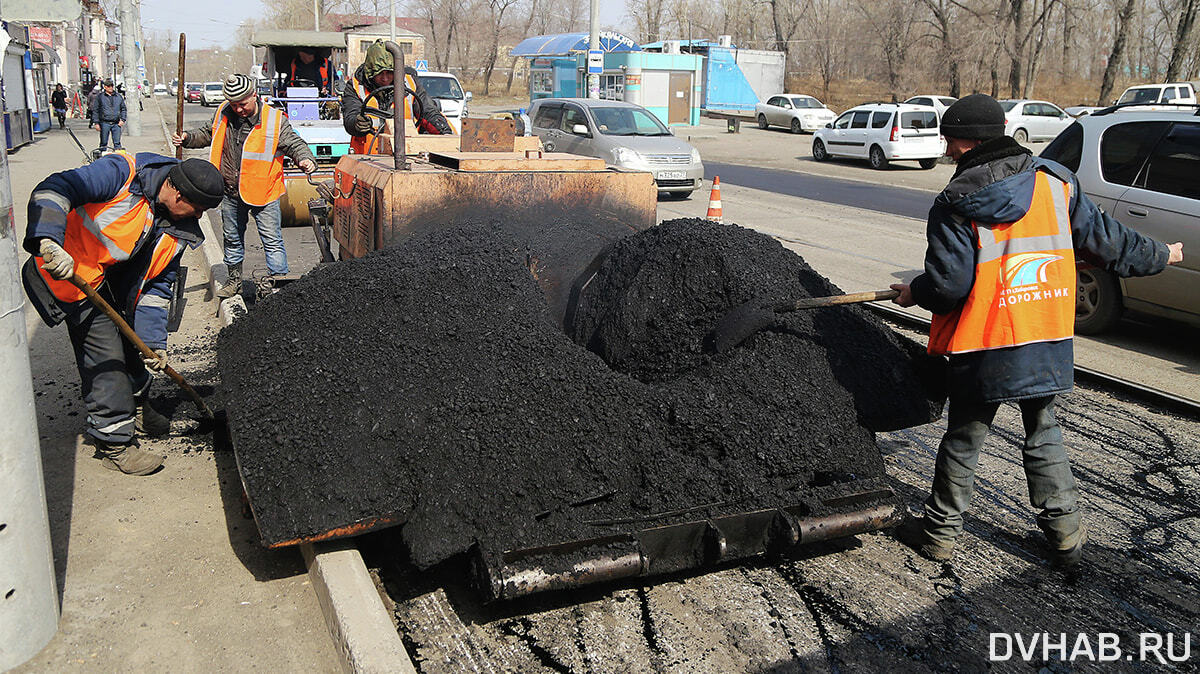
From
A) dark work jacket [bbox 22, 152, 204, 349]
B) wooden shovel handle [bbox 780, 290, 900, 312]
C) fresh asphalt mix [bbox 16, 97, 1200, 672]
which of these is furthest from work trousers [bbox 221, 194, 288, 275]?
wooden shovel handle [bbox 780, 290, 900, 312]

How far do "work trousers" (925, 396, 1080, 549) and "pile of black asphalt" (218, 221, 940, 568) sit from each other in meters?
0.24

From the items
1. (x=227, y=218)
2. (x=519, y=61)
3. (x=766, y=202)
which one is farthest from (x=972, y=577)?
(x=519, y=61)

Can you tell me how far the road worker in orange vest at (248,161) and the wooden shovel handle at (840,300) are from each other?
14.8ft

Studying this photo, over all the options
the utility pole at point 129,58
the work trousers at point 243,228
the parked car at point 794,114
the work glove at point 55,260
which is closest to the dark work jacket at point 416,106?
the work trousers at point 243,228

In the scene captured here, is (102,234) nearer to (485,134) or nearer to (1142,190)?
(485,134)

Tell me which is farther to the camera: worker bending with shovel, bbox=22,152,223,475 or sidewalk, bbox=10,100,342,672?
worker bending with shovel, bbox=22,152,223,475

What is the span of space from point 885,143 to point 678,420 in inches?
815

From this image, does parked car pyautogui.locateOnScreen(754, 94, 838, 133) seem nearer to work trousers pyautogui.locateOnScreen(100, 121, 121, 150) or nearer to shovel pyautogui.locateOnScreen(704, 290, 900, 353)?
work trousers pyautogui.locateOnScreen(100, 121, 121, 150)

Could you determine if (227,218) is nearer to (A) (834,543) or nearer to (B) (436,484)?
(B) (436,484)

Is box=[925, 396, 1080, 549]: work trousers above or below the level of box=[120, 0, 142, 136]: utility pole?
below

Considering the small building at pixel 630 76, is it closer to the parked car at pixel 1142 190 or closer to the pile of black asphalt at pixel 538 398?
the parked car at pixel 1142 190

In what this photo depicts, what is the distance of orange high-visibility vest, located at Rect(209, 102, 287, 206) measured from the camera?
6613 millimetres

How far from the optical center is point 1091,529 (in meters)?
3.76

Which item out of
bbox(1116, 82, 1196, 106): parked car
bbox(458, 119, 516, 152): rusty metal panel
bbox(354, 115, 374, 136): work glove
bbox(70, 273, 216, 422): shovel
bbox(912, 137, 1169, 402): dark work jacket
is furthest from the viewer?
bbox(1116, 82, 1196, 106): parked car
